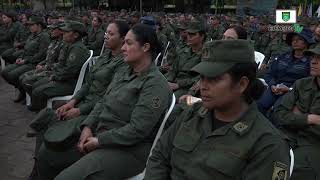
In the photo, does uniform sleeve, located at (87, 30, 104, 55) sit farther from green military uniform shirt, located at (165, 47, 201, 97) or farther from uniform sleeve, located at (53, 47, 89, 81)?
green military uniform shirt, located at (165, 47, 201, 97)

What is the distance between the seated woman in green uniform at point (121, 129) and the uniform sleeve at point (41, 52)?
Answer: 3478mm

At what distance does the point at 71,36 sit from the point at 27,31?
12.6 ft

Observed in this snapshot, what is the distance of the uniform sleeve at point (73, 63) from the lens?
16.2 ft

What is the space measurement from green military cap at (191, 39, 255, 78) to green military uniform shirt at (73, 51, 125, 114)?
1.79 meters

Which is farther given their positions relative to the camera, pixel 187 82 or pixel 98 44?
pixel 98 44

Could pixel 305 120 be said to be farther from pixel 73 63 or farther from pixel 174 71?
pixel 73 63

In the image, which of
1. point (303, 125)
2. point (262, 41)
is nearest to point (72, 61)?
point (303, 125)

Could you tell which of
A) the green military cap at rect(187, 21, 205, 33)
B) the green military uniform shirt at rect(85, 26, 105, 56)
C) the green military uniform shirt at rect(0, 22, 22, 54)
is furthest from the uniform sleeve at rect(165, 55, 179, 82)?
the green military uniform shirt at rect(0, 22, 22, 54)

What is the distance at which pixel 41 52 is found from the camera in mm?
6586

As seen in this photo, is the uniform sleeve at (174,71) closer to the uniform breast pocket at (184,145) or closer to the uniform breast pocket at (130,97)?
the uniform breast pocket at (130,97)

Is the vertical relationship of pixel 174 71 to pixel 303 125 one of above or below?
above

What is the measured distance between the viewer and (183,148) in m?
2.05

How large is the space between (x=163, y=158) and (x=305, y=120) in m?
1.23

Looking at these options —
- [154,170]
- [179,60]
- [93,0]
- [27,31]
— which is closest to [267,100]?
[179,60]
